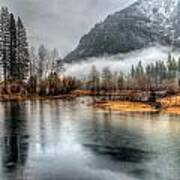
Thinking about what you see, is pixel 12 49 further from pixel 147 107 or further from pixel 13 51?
pixel 147 107

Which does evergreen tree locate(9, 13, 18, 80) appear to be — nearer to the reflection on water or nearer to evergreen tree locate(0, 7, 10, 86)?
evergreen tree locate(0, 7, 10, 86)

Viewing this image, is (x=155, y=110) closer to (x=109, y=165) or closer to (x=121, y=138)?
(x=121, y=138)

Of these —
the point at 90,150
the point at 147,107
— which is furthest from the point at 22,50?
the point at 90,150

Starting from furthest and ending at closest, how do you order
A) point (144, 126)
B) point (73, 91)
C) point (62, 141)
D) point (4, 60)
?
point (73, 91), point (4, 60), point (144, 126), point (62, 141)

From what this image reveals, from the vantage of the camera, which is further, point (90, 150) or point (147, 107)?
point (147, 107)

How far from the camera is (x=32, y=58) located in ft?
504

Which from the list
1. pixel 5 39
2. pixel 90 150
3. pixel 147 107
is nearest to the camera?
pixel 90 150

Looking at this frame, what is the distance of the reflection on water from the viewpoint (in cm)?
2662

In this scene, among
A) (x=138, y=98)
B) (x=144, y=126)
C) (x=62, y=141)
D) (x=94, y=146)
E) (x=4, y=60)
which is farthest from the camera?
(x=4, y=60)

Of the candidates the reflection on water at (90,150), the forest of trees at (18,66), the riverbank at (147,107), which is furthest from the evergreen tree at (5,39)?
the reflection on water at (90,150)

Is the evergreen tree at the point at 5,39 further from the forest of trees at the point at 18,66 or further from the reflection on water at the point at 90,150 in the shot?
the reflection on water at the point at 90,150

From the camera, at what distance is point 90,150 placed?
3484 centimetres

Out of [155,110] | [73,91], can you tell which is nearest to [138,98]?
[155,110]

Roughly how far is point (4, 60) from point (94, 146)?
96179 millimetres
